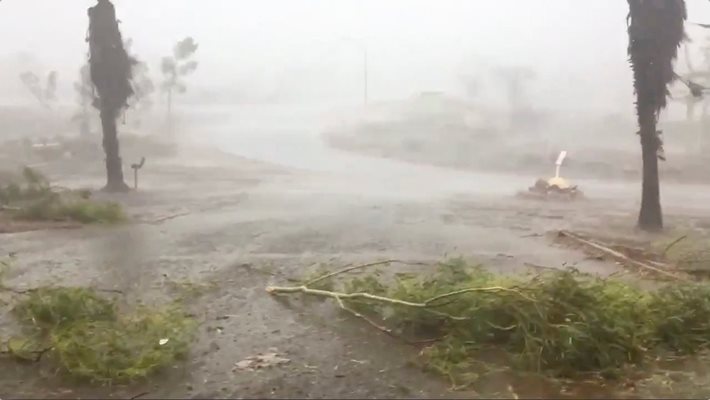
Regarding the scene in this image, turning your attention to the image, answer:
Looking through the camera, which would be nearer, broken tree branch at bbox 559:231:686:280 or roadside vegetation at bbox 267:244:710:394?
roadside vegetation at bbox 267:244:710:394

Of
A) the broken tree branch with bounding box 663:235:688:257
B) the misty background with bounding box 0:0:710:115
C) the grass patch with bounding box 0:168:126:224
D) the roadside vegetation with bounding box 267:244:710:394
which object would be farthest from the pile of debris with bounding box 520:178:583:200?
the grass patch with bounding box 0:168:126:224

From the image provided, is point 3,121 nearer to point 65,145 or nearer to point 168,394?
point 65,145

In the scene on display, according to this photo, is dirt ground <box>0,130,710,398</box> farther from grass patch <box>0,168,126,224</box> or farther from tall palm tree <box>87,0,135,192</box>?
tall palm tree <box>87,0,135,192</box>

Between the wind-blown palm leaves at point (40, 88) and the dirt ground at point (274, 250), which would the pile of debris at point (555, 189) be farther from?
the wind-blown palm leaves at point (40, 88)

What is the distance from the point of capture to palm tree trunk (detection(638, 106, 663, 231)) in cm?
520

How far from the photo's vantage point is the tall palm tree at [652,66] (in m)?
5.27

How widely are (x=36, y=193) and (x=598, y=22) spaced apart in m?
4.63

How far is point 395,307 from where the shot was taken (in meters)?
3.26

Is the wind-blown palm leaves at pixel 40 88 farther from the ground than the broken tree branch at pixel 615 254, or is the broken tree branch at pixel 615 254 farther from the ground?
the wind-blown palm leaves at pixel 40 88

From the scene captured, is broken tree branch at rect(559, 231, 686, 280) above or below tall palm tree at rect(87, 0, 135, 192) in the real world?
below

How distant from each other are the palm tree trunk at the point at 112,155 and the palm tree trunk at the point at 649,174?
4.00m

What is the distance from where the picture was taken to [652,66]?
5387mm

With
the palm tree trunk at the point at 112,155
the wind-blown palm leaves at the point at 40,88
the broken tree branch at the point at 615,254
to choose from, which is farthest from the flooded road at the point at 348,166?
the wind-blown palm leaves at the point at 40,88

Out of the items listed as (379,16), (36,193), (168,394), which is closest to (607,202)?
(379,16)
